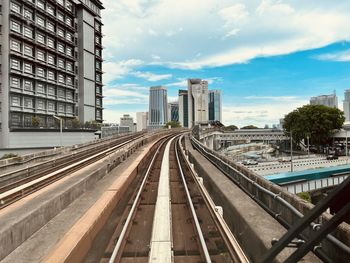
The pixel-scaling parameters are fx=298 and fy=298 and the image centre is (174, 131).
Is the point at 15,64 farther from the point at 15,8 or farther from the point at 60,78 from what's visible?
the point at 60,78

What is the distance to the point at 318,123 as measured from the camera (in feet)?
275

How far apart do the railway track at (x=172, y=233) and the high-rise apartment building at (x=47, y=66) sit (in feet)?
157

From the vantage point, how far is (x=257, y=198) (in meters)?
9.63

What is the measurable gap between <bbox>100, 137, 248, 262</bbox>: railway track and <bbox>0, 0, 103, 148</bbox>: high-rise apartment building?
47.7 meters

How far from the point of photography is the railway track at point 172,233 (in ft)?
23.3

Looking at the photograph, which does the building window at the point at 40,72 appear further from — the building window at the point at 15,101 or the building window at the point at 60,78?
the building window at the point at 15,101

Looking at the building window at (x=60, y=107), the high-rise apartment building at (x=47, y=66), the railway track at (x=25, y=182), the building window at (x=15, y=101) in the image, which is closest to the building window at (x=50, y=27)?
the high-rise apartment building at (x=47, y=66)

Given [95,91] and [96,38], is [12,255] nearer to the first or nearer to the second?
[95,91]

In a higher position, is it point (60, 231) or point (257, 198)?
point (257, 198)

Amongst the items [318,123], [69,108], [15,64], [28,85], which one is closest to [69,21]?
[69,108]

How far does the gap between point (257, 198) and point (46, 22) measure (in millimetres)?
66138

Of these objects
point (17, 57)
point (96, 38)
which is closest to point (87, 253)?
point (17, 57)

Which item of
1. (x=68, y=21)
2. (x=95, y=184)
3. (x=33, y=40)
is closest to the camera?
(x=95, y=184)

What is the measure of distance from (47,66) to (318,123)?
71.3 meters
